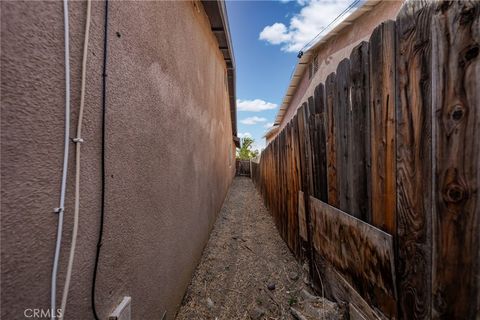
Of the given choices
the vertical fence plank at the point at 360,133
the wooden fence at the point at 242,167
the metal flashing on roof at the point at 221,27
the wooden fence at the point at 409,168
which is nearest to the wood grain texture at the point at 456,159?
the wooden fence at the point at 409,168

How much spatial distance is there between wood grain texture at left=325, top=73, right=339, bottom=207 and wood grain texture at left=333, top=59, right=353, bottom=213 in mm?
48

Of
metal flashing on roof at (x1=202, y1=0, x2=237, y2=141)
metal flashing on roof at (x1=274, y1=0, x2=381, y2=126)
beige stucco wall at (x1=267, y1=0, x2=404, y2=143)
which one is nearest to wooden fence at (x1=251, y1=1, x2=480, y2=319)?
metal flashing on roof at (x1=202, y1=0, x2=237, y2=141)

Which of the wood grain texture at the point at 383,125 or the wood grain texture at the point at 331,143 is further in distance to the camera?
the wood grain texture at the point at 331,143

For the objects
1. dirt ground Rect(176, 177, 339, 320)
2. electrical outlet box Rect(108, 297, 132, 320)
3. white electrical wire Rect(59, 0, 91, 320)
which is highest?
white electrical wire Rect(59, 0, 91, 320)

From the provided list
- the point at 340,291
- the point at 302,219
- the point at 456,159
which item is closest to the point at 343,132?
the point at 456,159

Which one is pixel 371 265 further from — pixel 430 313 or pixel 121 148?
pixel 121 148

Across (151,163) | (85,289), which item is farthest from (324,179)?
(85,289)

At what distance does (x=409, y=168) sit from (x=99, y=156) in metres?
1.45

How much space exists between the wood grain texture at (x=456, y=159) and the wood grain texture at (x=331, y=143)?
83 cm

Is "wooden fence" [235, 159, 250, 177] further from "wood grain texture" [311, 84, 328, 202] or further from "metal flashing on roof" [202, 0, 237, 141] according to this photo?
"wood grain texture" [311, 84, 328, 202]

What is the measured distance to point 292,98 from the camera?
11148 mm

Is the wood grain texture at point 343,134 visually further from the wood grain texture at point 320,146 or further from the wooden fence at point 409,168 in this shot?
the wood grain texture at point 320,146

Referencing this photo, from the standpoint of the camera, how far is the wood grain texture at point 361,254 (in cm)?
115

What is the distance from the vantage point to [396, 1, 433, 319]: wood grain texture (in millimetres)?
919
